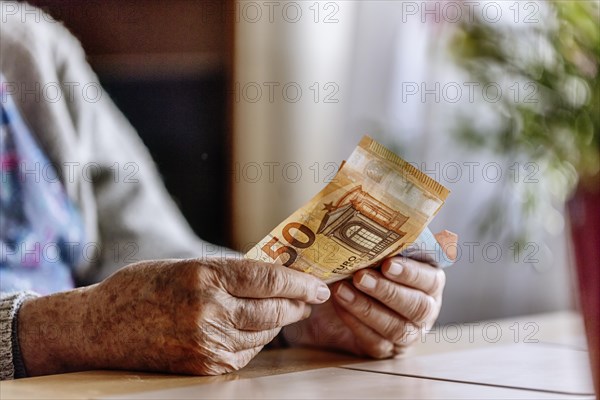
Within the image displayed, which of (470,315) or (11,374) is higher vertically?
(11,374)

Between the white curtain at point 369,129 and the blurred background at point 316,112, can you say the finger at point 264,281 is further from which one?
the white curtain at point 369,129

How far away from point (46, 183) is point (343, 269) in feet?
2.05

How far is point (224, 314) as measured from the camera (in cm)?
97

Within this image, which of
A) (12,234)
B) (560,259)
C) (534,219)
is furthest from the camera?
(560,259)

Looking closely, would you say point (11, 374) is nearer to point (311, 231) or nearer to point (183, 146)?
point (311, 231)

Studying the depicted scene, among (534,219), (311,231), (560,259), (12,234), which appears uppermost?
(311,231)

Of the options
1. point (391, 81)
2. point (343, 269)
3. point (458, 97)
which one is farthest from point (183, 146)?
point (343, 269)

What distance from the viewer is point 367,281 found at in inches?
44.9

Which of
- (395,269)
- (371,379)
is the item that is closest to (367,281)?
(395,269)

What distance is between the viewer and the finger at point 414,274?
45.2 inches

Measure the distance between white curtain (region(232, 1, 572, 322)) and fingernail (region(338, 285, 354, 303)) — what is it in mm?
1147

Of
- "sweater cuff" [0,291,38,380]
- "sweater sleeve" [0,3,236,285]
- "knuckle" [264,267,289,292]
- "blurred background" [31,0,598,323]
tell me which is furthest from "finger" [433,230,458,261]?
"blurred background" [31,0,598,323]

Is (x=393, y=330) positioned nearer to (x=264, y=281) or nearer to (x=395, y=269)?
(x=395, y=269)

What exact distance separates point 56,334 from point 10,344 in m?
0.07
